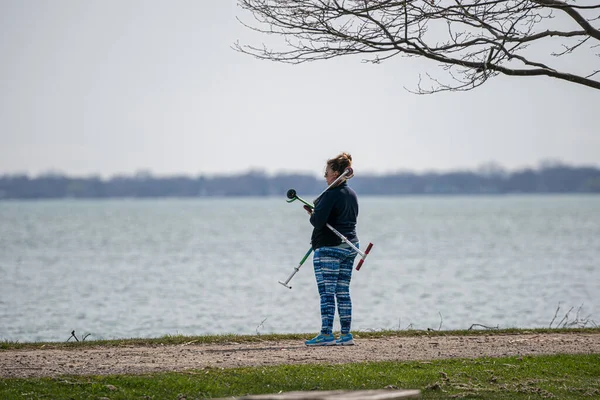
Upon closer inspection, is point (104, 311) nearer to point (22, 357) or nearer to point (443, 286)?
point (443, 286)

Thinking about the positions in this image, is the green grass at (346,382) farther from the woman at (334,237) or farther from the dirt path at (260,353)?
the woman at (334,237)

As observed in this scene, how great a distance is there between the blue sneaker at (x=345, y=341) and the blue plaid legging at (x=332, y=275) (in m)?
0.38

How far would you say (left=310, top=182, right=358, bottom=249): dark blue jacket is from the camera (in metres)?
11.0

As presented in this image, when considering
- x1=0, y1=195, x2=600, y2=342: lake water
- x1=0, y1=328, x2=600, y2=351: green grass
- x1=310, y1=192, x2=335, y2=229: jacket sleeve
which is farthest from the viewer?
x1=0, y1=195, x2=600, y2=342: lake water

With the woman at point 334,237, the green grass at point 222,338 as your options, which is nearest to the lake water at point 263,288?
the green grass at point 222,338

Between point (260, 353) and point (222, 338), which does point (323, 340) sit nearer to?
point (260, 353)

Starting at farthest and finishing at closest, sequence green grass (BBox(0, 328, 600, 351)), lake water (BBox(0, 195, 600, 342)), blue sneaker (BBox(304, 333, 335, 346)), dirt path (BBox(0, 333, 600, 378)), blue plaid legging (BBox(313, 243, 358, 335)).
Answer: lake water (BBox(0, 195, 600, 342)) < green grass (BBox(0, 328, 600, 351)) < blue sneaker (BBox(304, 333, 335, 346)) < blue plaid legging (BBox(313, 243, 358, 335)) < dirt path (BBox(0, 333, 600, 378))

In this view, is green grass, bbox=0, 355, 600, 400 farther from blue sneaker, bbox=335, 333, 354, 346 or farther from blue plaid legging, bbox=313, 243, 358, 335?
blue sneaker, bbox=335, 333, 354, 346

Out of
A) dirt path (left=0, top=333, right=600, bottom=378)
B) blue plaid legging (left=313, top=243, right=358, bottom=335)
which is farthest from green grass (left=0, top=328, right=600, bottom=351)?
blue plaid legging (left=313, top=243, right=358, bottom=335)

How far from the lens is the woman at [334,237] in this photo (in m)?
11.1

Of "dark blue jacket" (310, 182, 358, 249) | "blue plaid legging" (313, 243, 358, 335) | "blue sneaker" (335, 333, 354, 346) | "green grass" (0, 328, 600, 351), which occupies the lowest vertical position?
"green grass" (0, 328, 600, 351)

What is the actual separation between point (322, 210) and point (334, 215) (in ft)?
0.78

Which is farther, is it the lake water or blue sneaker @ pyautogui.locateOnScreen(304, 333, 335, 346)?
the lake water

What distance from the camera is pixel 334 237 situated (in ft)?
36.8
